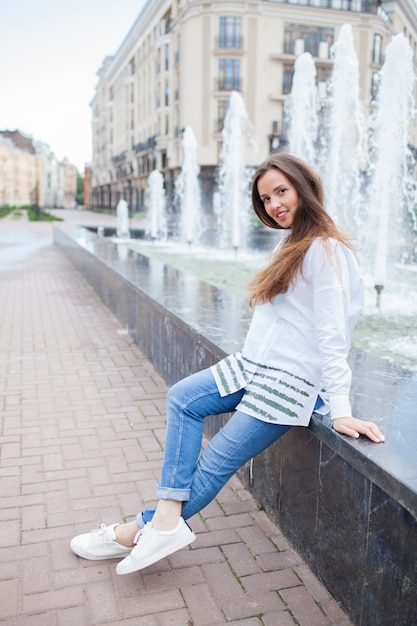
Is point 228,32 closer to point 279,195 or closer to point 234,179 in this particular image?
point 234,179

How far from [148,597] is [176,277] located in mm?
4380

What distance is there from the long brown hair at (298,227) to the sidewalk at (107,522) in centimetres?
110

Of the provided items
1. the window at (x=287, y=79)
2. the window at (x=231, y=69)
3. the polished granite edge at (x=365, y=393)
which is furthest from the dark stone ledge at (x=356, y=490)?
the window at (x=287, y=79)

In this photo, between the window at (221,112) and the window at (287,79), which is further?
the window at (287,79)

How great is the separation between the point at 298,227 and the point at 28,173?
314 feet

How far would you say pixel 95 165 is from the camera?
84.0 m

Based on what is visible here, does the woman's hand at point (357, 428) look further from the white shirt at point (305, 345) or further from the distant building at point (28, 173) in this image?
the distant building at point (28, 173)

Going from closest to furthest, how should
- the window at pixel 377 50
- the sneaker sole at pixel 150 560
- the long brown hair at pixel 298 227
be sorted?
the long brown hair at pixel 298 227 < the sneaker sole at pixel 150 560 < the window at pixel 377 50

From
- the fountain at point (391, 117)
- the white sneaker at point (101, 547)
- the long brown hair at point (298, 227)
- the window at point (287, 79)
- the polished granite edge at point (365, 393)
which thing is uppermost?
the window at point (287, 79)

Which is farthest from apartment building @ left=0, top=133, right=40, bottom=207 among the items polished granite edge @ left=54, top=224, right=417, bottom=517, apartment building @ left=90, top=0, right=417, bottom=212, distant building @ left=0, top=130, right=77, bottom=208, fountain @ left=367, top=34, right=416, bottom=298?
polished granite edge @ left=54, top=224, right=417, bottom=517

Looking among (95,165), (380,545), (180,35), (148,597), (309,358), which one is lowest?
(148,597)

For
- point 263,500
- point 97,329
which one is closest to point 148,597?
point 263,500

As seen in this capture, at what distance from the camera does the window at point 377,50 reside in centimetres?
4047

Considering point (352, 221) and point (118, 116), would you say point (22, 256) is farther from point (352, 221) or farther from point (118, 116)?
point (118, 116)
